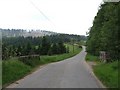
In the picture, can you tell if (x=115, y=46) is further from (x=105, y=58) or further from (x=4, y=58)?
(x=105, y=58)

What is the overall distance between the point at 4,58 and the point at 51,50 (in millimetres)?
87560

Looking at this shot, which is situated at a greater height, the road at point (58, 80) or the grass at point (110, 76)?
the grass at point (110, 76)

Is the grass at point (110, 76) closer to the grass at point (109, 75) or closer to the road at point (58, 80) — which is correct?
the grass at point (109, 75)

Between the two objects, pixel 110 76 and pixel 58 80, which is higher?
pixel 110 76

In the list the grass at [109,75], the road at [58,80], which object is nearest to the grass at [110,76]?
the grass at [109,75]

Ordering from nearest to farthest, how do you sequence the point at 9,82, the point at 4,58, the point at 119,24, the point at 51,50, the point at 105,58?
the point at 9,82
the point at 119,24
the point at 4,58
the point at 105,58
the point at 51,50

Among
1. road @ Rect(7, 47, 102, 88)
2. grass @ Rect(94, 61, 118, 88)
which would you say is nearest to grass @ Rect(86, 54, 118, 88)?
grass @ Rect(94, 61, 118, 88)

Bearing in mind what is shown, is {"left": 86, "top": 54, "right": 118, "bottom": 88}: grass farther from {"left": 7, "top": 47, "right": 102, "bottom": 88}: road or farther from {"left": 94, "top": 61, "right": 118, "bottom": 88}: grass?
{"left": 7, "top": 47, "right": 102, "bottom": 88}: road

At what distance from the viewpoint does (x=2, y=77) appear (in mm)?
18344

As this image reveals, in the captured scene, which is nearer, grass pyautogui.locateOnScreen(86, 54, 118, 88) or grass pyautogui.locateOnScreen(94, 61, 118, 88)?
grass pyautogui.locateOnScreen(94, 61, 118, 88)

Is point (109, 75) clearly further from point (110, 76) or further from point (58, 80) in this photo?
point (58, 80)

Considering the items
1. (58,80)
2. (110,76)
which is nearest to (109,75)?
(110,76)

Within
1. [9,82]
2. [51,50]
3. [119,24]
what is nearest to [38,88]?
[9,82]

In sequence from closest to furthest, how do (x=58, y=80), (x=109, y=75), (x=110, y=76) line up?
1. (x=58, y=80)
2. (x=110, y=76)
3. (x=109, y=75)
